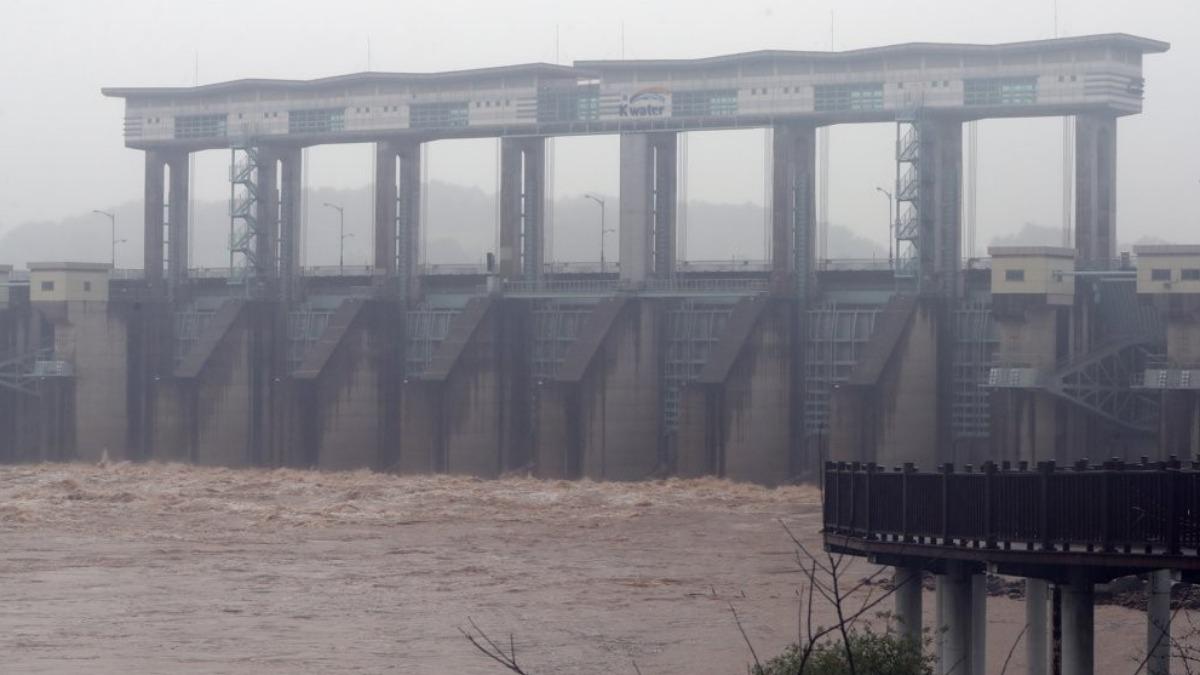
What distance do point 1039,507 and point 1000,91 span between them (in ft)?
123

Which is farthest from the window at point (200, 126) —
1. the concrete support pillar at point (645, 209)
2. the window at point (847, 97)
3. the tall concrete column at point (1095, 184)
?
the tall concrete column at point (1095, 184)

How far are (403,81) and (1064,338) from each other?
2377cm

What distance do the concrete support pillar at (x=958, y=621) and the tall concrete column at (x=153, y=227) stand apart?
5186 cm

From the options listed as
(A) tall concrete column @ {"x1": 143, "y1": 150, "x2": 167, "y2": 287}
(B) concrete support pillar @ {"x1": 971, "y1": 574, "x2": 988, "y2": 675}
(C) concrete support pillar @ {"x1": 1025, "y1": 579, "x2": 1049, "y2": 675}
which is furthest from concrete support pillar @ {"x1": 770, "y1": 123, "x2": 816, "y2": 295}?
(B) concrete support pillar @ {"x1": 971, "y1": 574, "x2": 988, "y2": 675}

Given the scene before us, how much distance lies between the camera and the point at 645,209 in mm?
55031

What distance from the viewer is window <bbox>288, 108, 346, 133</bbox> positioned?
6178 centimetres

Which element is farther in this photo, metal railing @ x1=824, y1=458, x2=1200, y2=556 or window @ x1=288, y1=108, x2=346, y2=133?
window @ x1=288, y1=108, x2=346, y2=133

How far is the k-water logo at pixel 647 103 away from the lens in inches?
2207

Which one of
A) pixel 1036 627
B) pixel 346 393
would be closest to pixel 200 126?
pixel 346 393

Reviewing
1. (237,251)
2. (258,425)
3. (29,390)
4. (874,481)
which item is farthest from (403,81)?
(874,481)

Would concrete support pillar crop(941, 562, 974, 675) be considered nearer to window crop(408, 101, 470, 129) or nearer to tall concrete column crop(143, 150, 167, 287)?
window crop(408, 101, 470, 129)

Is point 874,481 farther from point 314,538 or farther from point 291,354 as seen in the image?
point 291,354

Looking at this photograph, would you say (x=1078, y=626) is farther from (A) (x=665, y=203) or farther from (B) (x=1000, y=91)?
(A) (x=665, y=203)

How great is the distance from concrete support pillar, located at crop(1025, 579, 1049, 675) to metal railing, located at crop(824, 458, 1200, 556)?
1577 mm
